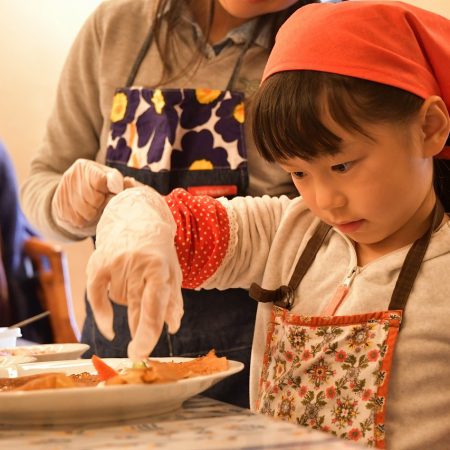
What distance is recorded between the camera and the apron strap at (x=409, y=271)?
95cm

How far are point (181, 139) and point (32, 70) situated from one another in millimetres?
2525

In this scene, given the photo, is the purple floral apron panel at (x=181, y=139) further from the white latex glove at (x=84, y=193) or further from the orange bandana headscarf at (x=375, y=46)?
the orange bandana headscarf at (x=375, y=46)

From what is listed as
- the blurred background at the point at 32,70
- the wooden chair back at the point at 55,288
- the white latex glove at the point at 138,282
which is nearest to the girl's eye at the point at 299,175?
the white latex glove at the point at 138,282

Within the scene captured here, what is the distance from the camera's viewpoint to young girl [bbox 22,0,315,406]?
1.36 meters

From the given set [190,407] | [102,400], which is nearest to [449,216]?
[190,407]

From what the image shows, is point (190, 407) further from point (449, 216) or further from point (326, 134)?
point (449, 216)

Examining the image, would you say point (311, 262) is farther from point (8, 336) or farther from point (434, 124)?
point (8, 336)

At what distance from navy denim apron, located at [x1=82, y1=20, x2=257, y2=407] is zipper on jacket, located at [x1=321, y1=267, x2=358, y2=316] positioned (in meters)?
0.35

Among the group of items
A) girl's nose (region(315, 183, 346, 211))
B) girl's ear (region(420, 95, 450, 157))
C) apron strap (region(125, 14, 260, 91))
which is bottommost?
girl's nose (region(315, 183, 346, 211))

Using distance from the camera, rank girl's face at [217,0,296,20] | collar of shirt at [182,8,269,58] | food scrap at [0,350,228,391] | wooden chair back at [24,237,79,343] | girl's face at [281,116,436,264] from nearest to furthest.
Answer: food scrap at [0,350,228,391] → girl's face at [281,116,436,264] → girl's face at [217,0,296,20] → collar of shirt at [182,8,269,58] → wooden chair back at [24,237,79,343]

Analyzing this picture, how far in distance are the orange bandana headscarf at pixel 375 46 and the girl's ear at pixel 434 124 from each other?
0.01m

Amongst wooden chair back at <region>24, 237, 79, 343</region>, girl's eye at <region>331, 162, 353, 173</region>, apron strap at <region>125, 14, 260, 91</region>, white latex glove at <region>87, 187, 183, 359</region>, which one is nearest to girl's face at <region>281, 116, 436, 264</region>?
girl's eye at <region>331, 162, 353, 173</region>

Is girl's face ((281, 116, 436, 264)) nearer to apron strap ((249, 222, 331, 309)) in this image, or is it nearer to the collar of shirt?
apron strap ((249, 222, 331, 309))

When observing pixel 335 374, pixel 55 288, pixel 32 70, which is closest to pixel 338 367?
pixel 335 374
